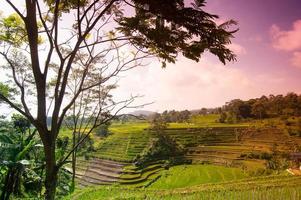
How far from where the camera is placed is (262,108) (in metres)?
84.7

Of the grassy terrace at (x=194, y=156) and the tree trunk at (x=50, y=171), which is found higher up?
the tree trunk at (x=50, y=171)

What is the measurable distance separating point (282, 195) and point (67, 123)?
14905mm

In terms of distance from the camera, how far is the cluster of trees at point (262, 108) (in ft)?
277

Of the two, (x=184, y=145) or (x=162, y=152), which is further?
(x=184, y=145)

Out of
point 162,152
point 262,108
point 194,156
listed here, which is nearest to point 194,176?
point 194,156

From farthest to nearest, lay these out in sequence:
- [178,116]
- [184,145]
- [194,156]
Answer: [178,116]
[184,145]
[194,156]

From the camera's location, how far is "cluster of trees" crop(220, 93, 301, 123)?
84.5 meters

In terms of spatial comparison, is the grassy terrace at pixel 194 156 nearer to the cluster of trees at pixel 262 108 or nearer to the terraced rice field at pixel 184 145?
the terraced rice field at pixel 184 145

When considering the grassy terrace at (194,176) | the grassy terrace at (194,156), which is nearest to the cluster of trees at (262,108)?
the grassy terrace at (194,156)

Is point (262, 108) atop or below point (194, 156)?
atop

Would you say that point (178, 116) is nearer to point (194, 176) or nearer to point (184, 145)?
point (184, 145)

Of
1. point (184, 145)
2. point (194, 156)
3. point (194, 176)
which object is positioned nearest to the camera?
point (194, 176)

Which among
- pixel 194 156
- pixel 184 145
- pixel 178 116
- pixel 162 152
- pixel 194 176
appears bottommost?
pixel 194 176

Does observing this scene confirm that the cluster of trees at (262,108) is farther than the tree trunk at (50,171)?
Yes
